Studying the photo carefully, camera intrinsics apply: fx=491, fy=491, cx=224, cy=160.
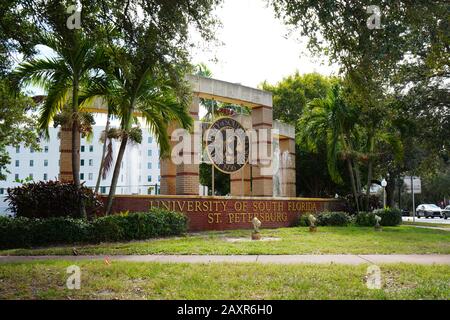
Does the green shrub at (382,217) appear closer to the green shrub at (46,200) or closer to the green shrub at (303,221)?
the green shrub at (303,221)

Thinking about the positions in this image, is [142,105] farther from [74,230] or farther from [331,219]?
[331,219]

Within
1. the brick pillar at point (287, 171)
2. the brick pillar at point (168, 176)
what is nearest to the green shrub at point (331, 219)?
the brick pillar at point (287, 171)

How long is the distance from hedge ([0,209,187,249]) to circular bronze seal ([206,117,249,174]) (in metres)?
5.51

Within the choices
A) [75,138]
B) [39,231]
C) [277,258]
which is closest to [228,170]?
[75,138]

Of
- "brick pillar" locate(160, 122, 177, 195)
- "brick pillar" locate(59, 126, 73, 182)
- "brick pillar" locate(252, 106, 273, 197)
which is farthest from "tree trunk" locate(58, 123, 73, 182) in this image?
"brick pillar" locate(252, 106, 273, 197)

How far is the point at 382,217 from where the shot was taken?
2375cm

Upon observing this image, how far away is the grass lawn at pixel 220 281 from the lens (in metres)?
6.84

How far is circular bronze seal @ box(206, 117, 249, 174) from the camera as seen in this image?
66.1 ft

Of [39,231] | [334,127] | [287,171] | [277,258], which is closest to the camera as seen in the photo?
[277,258]

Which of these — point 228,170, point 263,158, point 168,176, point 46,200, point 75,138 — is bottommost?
point 46,200

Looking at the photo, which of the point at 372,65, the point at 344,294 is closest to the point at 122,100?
the point at 372,65

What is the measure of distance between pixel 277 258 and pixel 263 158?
12.0m

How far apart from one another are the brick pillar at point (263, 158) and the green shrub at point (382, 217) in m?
4.58

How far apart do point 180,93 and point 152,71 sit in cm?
90
